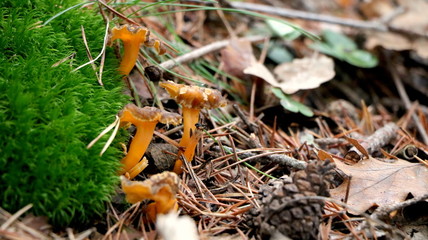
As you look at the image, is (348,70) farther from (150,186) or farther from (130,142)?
(150,186)

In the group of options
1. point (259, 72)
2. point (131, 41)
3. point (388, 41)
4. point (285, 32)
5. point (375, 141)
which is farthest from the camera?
point (388, 41)

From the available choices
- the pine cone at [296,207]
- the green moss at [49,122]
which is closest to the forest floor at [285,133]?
the pine cone at [296,207]

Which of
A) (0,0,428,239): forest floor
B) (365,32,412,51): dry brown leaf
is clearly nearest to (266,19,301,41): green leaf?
(0,0,428,239): forest floor

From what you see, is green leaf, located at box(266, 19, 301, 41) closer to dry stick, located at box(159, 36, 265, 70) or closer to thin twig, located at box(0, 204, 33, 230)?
dry stick, located at box(159, 36, 265, 70)

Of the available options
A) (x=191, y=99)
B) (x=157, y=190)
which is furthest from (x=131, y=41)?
(x=157, y=190)

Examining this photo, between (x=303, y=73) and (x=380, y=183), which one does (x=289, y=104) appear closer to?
(x=303, y=73)

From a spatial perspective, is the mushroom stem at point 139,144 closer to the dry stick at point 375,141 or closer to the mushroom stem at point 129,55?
the mushroom stem at point 129,55

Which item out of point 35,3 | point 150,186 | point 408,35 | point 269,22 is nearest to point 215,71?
point 269,22

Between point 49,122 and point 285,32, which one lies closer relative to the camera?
point 49,122
